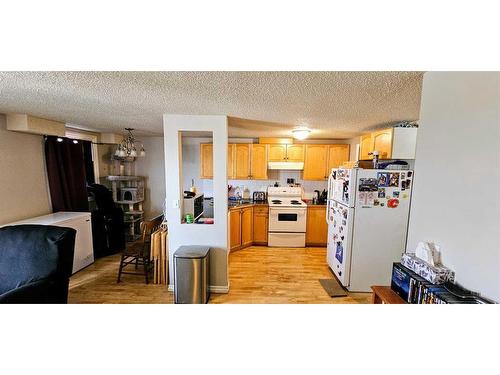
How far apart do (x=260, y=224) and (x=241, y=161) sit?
4.39 feet

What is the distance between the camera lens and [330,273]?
10.0 feet

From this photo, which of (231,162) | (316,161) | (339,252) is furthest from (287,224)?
(231,162)

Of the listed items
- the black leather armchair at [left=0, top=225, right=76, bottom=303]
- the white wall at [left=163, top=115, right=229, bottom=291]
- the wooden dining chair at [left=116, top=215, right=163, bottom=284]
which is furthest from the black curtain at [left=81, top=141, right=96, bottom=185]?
the white wall at [left=163, top=115, right=229, bottom=291]

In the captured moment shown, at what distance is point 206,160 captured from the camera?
409cm

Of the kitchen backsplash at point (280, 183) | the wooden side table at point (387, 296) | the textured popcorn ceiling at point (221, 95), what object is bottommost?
the wooden side table at point (387, 296)

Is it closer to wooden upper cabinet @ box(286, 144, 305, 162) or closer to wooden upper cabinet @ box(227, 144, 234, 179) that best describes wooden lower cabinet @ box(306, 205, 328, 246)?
wooden upper cabinet @ box(286, 144, 305, 162)

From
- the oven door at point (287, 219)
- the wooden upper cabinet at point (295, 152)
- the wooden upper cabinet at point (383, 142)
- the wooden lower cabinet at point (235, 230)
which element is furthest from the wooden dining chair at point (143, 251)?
the wooden upper cabinet at point (383, 142)

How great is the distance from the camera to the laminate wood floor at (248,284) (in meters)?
2.45

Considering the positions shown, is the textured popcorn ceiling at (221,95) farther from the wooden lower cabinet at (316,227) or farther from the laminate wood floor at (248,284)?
the laminate wood floor at (248,284)

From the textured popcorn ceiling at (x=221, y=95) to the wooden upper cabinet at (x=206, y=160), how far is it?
1531 mm

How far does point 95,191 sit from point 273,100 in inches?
137
